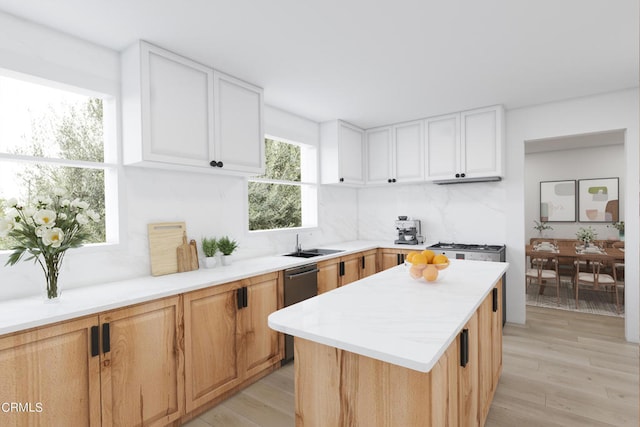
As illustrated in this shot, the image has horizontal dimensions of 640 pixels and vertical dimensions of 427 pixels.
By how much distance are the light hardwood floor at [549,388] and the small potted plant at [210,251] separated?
1013 mm

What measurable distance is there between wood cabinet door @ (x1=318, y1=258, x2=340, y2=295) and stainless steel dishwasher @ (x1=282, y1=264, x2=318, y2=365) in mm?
110

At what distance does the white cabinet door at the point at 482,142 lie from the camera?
12.1 feet

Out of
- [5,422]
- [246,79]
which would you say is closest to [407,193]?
[246,79]

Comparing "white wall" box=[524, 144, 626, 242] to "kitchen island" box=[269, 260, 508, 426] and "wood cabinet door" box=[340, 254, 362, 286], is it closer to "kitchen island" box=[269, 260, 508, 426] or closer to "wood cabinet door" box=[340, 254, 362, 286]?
"wood cabinet door" box=[340, 254, 362, 286]

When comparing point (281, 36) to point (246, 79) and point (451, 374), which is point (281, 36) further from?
point (451, 374)

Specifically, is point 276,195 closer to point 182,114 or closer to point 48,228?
point 182,114

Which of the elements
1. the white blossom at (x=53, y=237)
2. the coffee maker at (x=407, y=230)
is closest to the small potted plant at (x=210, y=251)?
the white blossom at (x=53, y=237)

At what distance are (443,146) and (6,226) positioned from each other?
3936 mm

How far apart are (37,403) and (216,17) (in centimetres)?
218

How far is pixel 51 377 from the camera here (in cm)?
157

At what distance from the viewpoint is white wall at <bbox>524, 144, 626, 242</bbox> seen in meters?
5.86

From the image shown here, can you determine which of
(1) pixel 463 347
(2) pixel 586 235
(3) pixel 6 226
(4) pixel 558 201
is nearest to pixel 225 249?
(3) pixel 6 226

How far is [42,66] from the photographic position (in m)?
2.01

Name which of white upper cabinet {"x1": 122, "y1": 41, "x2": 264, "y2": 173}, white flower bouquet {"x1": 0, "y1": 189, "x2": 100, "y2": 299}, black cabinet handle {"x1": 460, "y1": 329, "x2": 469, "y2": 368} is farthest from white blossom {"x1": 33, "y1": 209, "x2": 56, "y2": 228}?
black cabinet handle {"x1": 460, "y1": 329, "x2": 469, "y2": 368}
